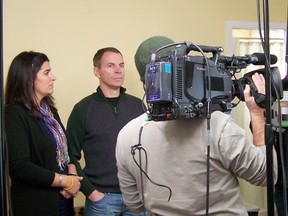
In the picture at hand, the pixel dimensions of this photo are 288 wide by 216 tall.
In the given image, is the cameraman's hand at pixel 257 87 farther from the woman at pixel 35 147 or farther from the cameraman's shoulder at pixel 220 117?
the woman at pixel 35 147

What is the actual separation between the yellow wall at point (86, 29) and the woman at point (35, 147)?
785 millimetres

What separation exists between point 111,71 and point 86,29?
2.17 ft

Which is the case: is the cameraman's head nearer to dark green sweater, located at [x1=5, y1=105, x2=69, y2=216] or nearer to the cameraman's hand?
the cameraman's hand

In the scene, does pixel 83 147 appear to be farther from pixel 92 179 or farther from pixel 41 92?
pixel 41 92

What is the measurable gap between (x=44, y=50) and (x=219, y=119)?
1924 mm

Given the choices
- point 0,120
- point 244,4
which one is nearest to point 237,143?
point 0,120

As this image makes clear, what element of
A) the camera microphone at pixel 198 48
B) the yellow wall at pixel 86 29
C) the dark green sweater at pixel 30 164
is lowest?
the dark green sweater at pixel 30 164

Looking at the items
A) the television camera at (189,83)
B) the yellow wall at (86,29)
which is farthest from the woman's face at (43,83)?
the television camera at (189,83)

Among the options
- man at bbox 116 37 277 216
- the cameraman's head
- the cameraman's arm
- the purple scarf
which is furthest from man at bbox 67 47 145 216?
the cameraman's arm

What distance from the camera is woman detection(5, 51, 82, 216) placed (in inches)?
65.0

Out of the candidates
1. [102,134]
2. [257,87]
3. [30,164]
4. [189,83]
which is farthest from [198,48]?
[102,134]

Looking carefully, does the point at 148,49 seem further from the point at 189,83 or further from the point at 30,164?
the point at 30,164

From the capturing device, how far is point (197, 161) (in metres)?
1.01

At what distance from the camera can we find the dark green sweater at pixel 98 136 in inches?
78.7
